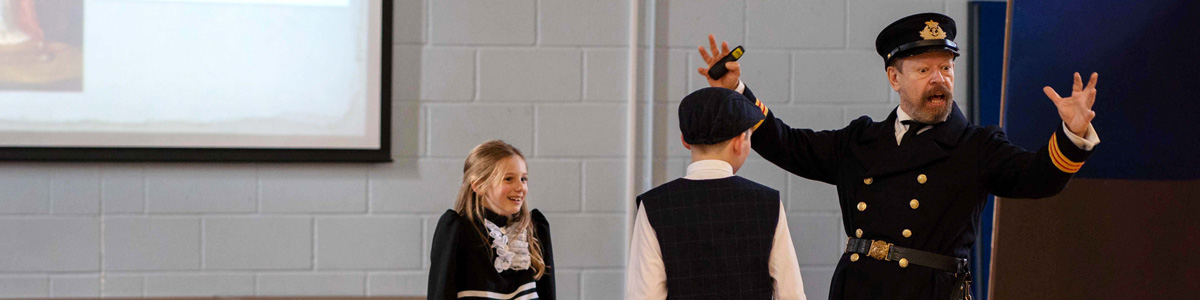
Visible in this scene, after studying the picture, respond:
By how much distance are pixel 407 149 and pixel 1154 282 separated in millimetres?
1956

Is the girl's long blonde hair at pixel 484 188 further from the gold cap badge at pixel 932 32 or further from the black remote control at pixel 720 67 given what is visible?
the gold cap badge at pixel 932 32

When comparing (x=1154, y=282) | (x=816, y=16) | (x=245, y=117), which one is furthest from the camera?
(x=245, y=117)

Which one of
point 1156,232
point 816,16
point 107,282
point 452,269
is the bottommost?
point 107,282

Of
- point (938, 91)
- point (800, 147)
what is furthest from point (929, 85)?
point (800, 147)

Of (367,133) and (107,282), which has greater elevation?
(367,133)

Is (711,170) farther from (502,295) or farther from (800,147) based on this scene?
(502,295)

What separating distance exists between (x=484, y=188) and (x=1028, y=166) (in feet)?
3.39

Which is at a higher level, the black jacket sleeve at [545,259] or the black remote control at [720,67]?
the black remote control at [720,67]

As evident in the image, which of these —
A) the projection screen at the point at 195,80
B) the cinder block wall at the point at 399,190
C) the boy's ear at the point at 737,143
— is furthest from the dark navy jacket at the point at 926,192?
the projection screen at the point at 195,80

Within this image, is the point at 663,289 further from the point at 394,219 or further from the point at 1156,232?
the point at 394,219

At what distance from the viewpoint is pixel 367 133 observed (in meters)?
2.72

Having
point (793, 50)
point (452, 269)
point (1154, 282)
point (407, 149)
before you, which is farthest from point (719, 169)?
point (407, 149)

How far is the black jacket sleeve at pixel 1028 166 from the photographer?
1340 millimetres

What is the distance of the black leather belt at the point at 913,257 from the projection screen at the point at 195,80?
64.0 inches
